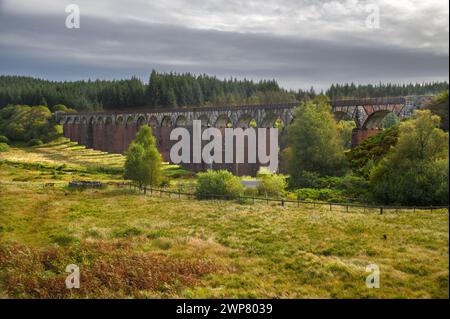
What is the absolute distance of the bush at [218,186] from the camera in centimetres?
4056

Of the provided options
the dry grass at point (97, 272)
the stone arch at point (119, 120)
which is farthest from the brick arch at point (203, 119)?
the dry grass at point (97, 272)

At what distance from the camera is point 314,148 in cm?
4572

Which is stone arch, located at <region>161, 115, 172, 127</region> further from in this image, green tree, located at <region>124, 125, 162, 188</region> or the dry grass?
the dry grass

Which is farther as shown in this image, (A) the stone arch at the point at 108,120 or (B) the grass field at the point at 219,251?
(A) the stone arch at the point at 108,120

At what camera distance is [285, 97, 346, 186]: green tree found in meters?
45.8

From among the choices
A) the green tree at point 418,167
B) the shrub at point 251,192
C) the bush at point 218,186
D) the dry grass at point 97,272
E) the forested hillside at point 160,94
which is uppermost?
the forested hillside at point 160,94

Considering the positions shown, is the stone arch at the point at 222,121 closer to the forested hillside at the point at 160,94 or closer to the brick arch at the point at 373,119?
the brick arch at the point at 373,119

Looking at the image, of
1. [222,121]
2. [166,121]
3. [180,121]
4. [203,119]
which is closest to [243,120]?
[222,121]

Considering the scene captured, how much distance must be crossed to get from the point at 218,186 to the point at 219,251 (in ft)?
62.3

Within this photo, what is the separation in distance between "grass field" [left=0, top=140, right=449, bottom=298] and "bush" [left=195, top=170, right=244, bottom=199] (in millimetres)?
3878

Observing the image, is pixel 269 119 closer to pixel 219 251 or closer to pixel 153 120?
pixel 153 120

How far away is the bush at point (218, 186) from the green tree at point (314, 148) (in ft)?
26.1
